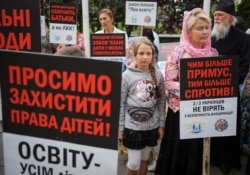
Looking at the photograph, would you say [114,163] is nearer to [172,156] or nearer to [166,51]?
[172,156]

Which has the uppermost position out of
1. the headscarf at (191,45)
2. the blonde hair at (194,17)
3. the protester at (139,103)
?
the blonde hair at (194,17)

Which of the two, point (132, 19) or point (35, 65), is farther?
point (132, 19)

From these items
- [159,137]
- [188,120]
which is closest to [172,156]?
[159,137]

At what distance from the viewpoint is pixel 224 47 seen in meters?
4.16

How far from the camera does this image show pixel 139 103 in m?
3.29

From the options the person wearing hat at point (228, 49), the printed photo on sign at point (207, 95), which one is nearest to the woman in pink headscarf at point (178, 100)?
the printed photo on sign at point (207, 95)

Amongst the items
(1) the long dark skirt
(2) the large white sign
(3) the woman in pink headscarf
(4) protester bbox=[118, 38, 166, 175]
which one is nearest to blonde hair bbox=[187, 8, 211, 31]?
(3) the woman in pink headscarf

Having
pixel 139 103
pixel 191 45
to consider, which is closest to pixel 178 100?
pixel 139 103

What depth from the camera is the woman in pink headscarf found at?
10.9ft

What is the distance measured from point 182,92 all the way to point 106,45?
2608mm

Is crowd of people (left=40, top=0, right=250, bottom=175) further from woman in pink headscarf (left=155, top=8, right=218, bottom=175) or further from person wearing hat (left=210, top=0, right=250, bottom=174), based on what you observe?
person wearing hat (left=210, top=0, right=250, bottom=174)

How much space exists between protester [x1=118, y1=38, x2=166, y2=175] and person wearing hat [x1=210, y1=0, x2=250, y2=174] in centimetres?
112

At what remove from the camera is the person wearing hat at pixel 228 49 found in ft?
13.5

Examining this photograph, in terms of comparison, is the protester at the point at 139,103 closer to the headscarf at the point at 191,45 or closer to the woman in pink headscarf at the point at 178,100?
the woman in pink headscarf at the point at 178,100
